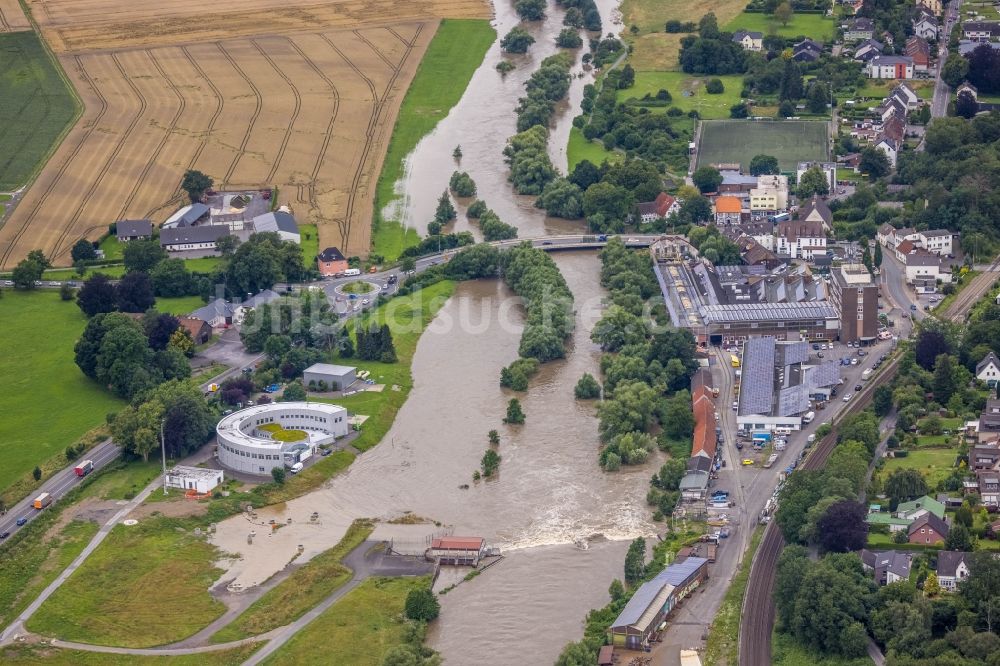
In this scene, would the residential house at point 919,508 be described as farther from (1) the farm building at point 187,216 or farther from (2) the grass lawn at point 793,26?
(2) the grass lawn at point 793,26

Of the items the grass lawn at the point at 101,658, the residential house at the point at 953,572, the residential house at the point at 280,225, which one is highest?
the residential house at the point at 280,225

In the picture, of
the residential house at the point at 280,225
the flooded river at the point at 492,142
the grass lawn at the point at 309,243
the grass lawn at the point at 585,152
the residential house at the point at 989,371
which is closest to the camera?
the residential house at the point at 989,371

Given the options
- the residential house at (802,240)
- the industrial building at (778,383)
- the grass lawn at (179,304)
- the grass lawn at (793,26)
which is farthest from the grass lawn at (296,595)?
the grass lawn at (793,26)

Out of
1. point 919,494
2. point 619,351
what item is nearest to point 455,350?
point 619,351

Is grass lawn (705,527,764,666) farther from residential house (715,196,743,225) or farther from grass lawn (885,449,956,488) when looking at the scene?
residential house (715,196,743,225)

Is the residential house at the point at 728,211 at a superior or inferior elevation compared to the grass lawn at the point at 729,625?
superior

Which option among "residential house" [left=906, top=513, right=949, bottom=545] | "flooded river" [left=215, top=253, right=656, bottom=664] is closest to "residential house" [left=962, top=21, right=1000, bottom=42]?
"flooded river" [left=215, top=253, right=656, bottom=664]

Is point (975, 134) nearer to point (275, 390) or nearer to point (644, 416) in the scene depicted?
point (644, 416)
